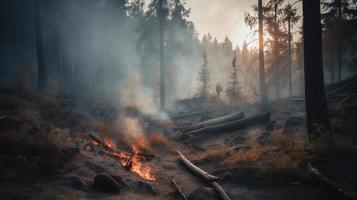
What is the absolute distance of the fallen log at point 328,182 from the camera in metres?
4.75

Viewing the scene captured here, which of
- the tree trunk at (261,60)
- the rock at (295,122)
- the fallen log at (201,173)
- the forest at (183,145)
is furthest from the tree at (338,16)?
the fallen log at (201,173)

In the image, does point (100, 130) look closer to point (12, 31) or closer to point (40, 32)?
point (40, 32)

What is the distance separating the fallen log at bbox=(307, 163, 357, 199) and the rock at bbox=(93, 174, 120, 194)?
5130mm

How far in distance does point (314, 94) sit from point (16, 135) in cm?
968

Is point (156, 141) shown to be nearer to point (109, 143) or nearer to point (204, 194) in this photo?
point (109, 143)

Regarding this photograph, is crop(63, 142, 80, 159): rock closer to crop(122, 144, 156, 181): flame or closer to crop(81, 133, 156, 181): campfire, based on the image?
crop(81, 133, 156, 181): campfire

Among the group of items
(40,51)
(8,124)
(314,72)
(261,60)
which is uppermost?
(40,51)

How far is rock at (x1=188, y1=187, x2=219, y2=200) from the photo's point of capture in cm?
566

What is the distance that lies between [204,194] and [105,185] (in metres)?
2.63

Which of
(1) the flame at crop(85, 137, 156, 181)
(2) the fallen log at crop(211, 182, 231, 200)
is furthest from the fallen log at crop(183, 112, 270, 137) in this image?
(2) the fallen log at crop(211, 182, 231, 200)

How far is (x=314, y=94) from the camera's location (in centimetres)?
803

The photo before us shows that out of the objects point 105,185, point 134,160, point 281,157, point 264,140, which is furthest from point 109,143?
point 281,157

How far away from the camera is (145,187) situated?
6930 mm

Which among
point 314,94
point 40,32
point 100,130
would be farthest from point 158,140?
point 40,32
